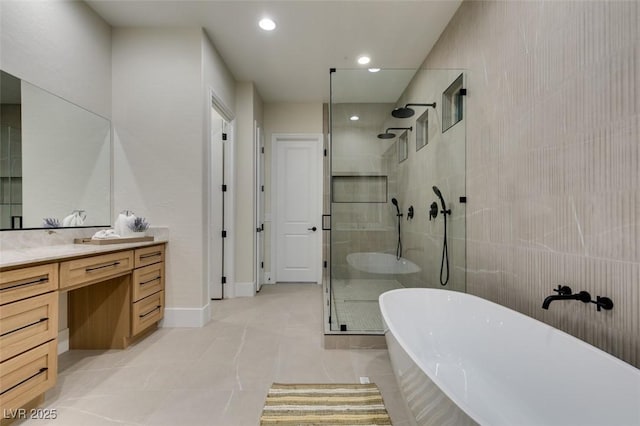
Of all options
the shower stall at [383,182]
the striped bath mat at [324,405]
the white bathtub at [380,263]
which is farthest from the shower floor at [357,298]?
the striped bath mat at [324,405]

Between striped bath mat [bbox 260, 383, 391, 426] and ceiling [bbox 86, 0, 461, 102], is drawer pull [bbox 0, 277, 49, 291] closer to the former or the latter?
striped bath mat [bbox 260, 383, 391, 426]

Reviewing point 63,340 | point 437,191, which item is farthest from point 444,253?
point 63,340

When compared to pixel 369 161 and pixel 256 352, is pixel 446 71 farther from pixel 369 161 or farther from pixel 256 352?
pixel 256 352

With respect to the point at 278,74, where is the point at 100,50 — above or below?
below

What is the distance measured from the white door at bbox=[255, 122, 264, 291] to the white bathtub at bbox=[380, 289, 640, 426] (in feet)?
8.50

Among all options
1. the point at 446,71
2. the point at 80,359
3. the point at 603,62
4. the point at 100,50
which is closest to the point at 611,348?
the point at 603,62

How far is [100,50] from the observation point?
2643 millimetres

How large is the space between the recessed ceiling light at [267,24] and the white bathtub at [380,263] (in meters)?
2.31

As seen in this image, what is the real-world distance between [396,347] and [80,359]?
2327mm

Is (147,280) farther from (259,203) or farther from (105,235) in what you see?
(259,203)

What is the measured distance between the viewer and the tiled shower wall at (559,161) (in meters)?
1.13

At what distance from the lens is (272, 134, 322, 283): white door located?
4457 millimetres

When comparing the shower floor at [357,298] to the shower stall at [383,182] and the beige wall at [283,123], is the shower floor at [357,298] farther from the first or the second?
the beige wall at [283,123]

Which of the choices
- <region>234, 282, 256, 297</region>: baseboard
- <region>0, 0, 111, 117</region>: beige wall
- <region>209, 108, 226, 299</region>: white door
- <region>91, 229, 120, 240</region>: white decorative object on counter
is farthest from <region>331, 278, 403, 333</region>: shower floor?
<region>0, 0, 111, 117</region>: beige wall
